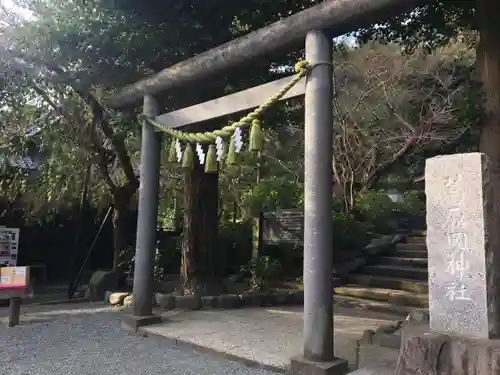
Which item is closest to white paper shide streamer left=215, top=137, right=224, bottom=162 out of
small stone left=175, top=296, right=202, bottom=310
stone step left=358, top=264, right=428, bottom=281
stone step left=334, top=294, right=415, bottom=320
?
small stone left=175, top=296, right=202, bottom=310

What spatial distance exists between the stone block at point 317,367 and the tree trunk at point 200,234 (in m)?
3.97

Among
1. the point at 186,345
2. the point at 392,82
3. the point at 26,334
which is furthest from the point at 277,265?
the point at 392,82

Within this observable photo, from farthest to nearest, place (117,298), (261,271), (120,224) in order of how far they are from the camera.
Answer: (120,224) < (261,271) < (117,298)

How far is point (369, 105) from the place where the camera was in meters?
14.7

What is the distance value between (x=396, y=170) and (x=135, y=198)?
9028mm

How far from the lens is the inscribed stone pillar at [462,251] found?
3.59 metres

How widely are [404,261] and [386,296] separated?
2094mm

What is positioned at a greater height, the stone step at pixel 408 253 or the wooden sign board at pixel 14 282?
the stone step at pixel 408 253

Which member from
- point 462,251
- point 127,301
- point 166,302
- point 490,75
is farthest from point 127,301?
point 490,75

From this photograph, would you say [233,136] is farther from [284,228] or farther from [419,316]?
[284,228]

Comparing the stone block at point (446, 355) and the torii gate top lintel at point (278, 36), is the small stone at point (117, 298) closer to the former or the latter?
the torii gate top lintel at point (278, 36)

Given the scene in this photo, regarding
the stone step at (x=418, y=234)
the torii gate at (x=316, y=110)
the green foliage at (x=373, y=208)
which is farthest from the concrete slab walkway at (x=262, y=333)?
the green foliage at (x=373, y=208)

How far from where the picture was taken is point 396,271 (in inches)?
395

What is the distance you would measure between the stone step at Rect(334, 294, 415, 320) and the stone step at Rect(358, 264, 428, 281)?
1323 millimetres
